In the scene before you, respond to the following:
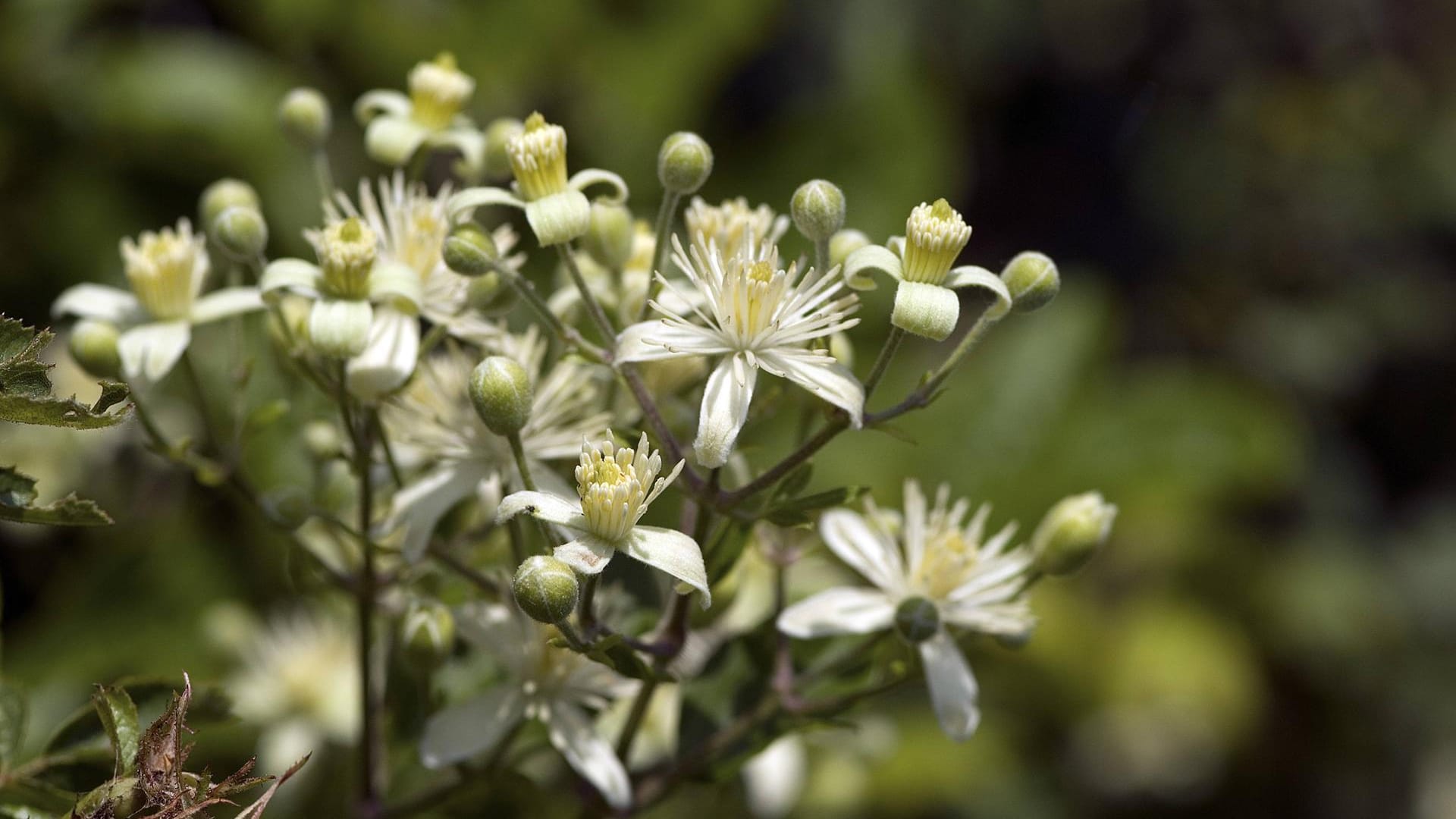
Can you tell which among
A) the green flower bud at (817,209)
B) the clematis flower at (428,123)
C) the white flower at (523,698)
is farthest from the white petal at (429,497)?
the green flower bud at (817,209)

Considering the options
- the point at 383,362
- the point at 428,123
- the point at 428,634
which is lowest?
the point at 428,634

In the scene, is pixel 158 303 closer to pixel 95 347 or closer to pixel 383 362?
pixel 95 347

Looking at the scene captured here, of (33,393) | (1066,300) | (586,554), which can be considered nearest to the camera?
(33,393)

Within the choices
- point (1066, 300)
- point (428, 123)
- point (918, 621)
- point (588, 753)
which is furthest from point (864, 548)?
point (1066, 300)

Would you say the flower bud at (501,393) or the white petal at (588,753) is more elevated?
the flower bud at (501,393)

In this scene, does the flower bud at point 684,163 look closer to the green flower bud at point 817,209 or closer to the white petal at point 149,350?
the green flower bud at point 817,209

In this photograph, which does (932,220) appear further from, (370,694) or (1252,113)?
(1252,113)

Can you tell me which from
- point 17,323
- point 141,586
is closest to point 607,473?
point 17,323
